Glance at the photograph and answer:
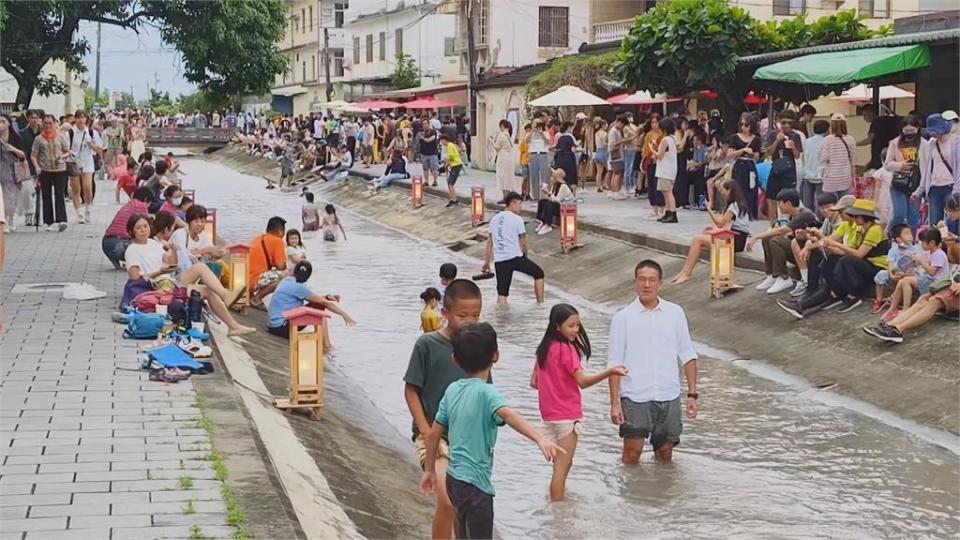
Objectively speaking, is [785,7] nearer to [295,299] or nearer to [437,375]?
[295,299]

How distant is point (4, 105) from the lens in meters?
35.8

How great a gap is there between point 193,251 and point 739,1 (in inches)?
1303

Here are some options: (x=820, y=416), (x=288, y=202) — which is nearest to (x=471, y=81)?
(x=288, y=202)

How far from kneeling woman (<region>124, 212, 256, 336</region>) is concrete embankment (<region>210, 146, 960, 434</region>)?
16.5ft

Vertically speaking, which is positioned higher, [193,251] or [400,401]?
[193,251]

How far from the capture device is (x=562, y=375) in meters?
9.07

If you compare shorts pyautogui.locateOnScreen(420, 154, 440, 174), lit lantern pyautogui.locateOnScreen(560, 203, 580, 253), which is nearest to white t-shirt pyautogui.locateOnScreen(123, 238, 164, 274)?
lit lantern pyautogui.locateOnScreen(560, 203, 580, 253)

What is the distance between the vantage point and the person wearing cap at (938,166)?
1540cm

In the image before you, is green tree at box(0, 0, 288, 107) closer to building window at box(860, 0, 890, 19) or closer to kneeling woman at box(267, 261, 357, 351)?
kneeling woman at box(267, 261, 357, 351)

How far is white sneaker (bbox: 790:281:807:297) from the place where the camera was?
15692 mm

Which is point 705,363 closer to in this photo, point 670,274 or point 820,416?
point 820,416

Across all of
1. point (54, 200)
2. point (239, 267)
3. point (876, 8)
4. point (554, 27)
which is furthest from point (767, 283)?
point (554, 27)

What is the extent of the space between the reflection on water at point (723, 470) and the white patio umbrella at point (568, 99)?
1555 cm

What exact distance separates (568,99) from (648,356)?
23.3 meters
